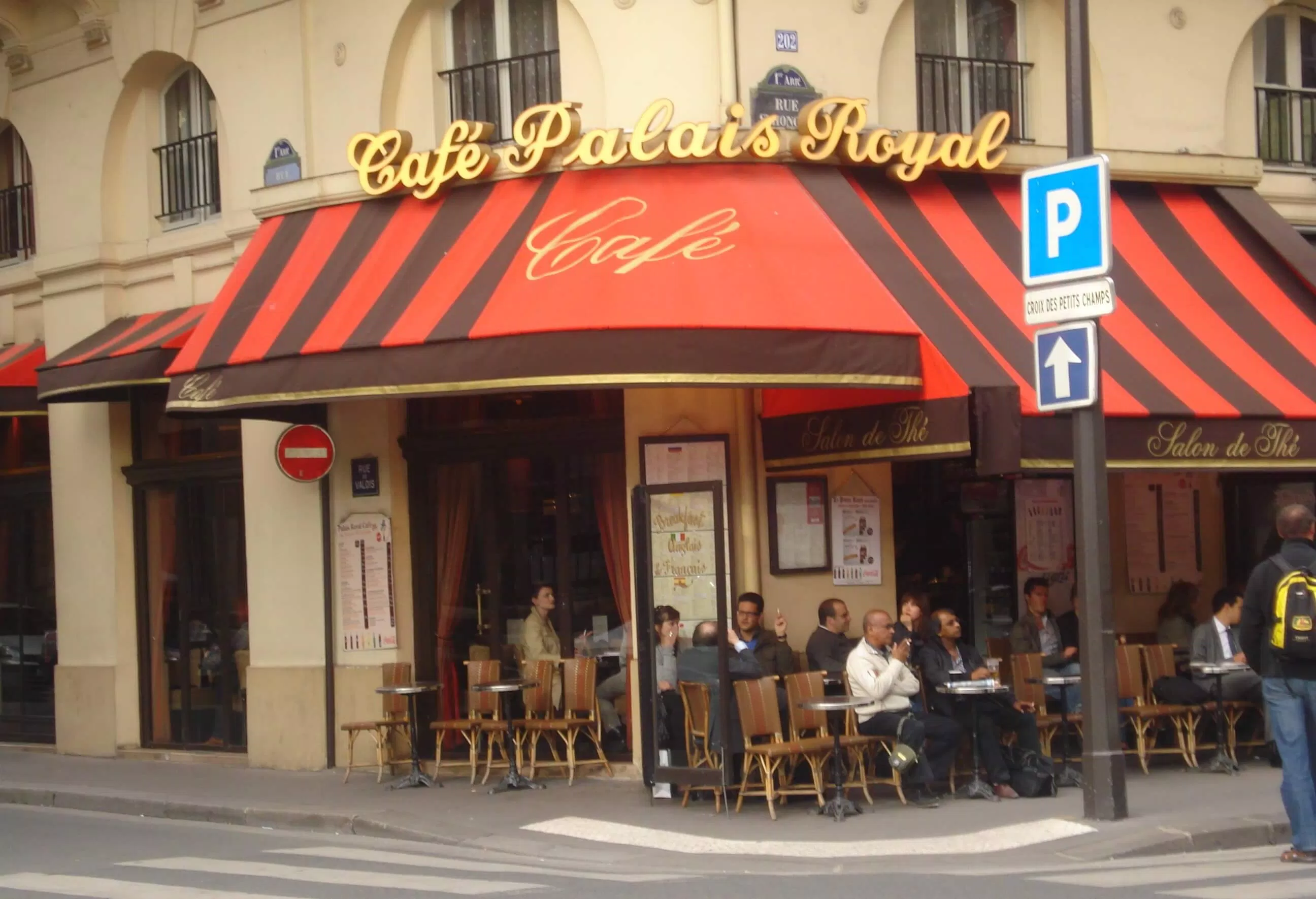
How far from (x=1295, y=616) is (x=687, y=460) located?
540 cm

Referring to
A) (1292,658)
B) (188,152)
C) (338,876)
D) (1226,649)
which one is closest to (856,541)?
(1226,649)

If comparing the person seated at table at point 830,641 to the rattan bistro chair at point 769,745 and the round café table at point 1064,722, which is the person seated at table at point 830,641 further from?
the round café table at point 1064,722

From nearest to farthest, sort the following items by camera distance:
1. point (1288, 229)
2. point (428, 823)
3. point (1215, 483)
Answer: point (428, 823) → point (1288, 229) → point (1215, 483)

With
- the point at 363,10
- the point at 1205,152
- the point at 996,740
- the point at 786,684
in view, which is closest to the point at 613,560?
the point at 786,684

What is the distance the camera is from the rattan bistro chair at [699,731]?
12.3 m

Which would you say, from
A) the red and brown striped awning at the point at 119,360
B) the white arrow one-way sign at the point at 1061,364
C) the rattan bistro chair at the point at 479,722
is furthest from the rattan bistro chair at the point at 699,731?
the red and brown striped awning at the point at 119,360

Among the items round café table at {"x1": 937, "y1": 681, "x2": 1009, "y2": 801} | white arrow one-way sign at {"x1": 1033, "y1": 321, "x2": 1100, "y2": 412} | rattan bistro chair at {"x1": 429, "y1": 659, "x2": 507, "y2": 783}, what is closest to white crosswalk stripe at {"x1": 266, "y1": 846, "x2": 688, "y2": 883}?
rattan bistro chair at {"x1": 429, "y1": 659, "x2": 507, "y2": 783}

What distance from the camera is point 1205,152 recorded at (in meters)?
15.2

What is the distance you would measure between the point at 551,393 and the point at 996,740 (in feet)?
15.4

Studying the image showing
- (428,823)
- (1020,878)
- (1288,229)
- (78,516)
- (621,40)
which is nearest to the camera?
(1020,878)

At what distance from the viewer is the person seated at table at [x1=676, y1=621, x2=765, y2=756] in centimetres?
1214

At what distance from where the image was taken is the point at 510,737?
1337 cm

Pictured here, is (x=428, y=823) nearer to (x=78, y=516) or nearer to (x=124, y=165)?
(x=78, y=516)

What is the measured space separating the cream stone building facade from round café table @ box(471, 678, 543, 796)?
1670mm
